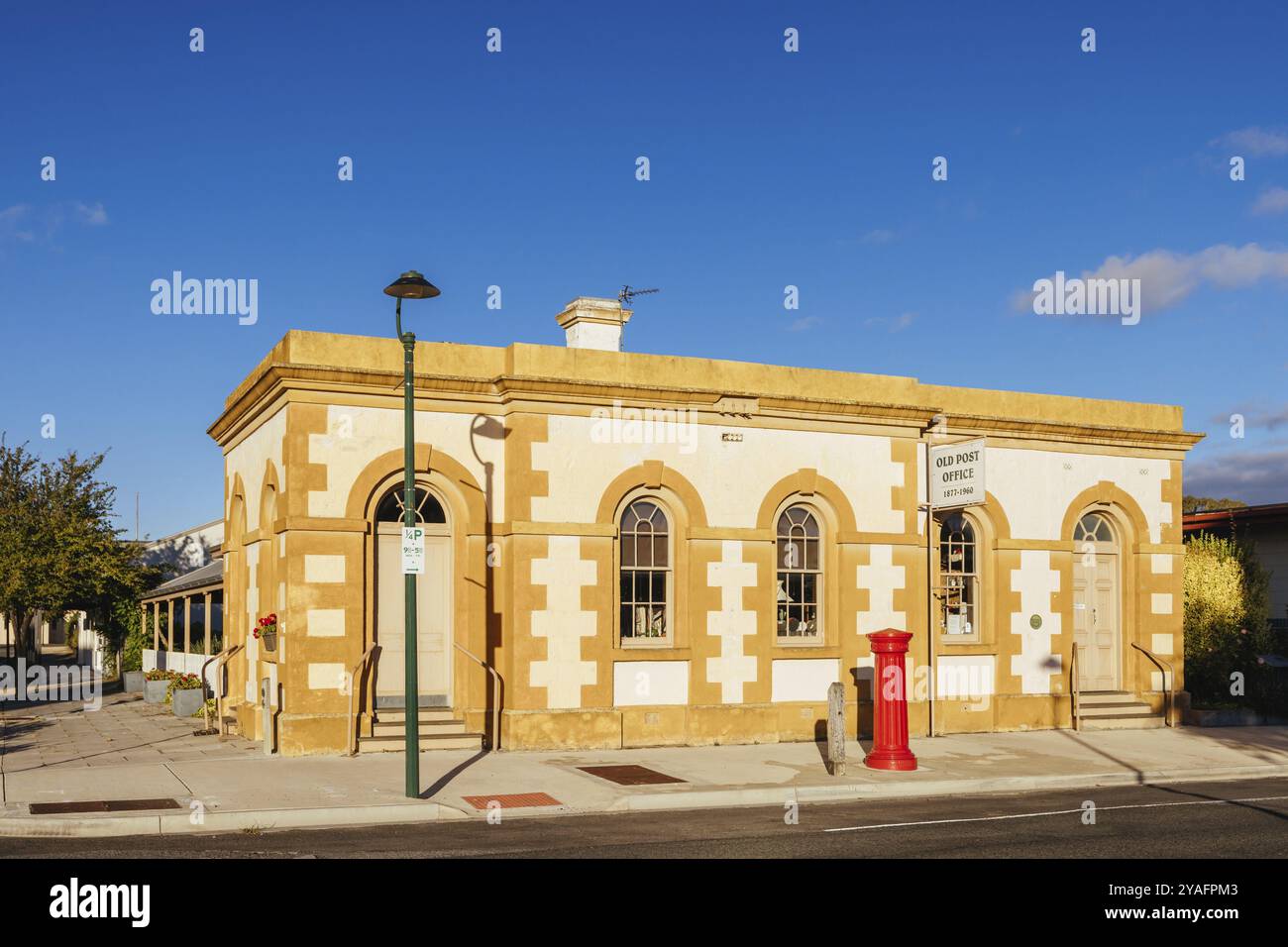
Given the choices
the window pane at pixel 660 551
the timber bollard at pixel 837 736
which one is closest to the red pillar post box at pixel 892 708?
the timber bollard at pixel 837 736

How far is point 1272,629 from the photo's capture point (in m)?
26.5

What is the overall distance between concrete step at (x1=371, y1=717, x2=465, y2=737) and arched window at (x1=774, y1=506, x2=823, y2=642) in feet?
17.7

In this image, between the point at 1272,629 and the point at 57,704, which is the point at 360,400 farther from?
the point at 1272,629

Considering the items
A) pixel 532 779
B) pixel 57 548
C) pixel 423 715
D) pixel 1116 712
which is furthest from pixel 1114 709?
pixel 57 548

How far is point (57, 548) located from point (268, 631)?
78.4 feet

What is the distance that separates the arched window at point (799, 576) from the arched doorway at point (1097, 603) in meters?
5.25

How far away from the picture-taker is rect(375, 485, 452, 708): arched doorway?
18469 mm

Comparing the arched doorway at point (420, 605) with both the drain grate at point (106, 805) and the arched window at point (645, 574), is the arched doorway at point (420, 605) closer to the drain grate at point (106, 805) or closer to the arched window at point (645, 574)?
the arched window at point (645, 574)

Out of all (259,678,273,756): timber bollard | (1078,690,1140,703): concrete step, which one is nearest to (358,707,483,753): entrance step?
(259,678,273,756): timber bollard

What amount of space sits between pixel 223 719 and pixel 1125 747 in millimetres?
13753

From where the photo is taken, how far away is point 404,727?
17.6 metres

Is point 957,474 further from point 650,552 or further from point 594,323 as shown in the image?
point 594,323

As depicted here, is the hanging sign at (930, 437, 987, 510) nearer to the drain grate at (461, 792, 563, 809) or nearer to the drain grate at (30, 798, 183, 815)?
the drain grate at (461, 792, 563, 809)
